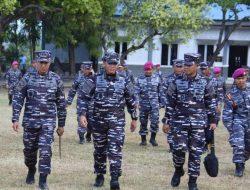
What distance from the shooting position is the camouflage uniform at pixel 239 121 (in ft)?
31.4

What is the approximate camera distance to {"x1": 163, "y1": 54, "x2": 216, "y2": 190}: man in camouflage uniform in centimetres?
811

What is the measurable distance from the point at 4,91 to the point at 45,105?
915 inches

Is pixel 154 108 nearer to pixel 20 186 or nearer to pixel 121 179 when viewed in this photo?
pixel 121 179

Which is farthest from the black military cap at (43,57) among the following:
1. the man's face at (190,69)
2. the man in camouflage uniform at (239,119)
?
the man in camouflage uniform at (239,119)

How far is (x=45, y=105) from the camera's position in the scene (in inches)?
321

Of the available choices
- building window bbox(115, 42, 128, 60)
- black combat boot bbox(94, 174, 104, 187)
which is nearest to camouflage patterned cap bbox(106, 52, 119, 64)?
black combat boot bbox(94, 174, 104, 187)

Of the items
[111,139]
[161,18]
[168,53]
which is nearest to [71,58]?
[168,53]

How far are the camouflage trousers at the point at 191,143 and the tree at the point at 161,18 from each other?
2233cm

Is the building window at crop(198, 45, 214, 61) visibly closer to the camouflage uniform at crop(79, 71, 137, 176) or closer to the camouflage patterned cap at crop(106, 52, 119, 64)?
the camouflage uniform at crop(79, 71, 137, 176)

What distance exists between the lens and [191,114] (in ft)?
26.7

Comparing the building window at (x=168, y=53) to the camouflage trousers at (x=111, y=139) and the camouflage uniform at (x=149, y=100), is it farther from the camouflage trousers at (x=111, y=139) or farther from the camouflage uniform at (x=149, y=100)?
the camouflage trousers at (x=111, y=139)

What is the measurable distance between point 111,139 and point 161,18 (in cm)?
2287

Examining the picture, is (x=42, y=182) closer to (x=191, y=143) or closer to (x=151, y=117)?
(x=191, y=143)

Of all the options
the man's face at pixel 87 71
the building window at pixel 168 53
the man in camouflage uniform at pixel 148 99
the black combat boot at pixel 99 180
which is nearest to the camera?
the black combat boot at pixel 99 180
